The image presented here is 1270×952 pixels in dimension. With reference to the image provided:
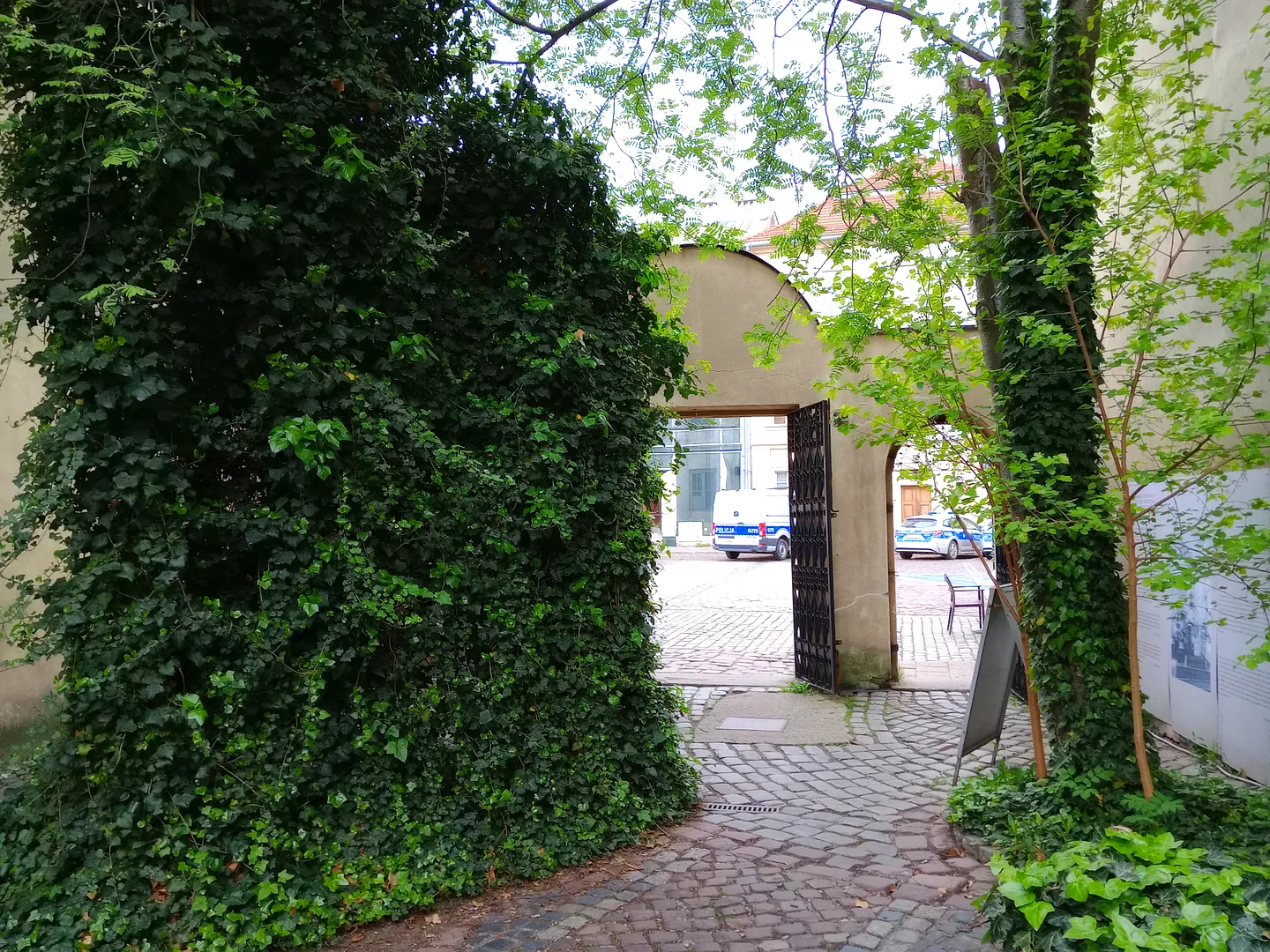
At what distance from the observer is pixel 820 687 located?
934 cm

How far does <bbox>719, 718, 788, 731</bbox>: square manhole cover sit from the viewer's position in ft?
25.9

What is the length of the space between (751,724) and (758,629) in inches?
237

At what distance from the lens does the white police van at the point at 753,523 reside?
27.4m

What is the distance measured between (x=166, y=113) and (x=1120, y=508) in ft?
16.1

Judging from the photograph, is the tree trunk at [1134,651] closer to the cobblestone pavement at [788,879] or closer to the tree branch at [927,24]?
the cobblestone pavement at [788,879]

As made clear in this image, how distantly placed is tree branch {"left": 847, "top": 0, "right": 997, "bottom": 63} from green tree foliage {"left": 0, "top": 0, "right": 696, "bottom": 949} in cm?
221

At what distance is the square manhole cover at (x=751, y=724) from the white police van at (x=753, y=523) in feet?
62.6

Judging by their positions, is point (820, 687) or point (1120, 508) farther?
point (820, 687)

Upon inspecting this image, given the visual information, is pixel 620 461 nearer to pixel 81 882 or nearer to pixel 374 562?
pixel 374 562

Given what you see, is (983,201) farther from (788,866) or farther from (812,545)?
(812,545)

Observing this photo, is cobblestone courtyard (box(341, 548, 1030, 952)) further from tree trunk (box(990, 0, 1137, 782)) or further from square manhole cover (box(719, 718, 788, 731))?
tree trunk (box(990, 0, 1137, 782))

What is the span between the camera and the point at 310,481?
428 centimetres

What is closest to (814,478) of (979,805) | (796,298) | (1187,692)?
(796,298)

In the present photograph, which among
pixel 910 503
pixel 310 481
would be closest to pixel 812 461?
pixel 310 481
